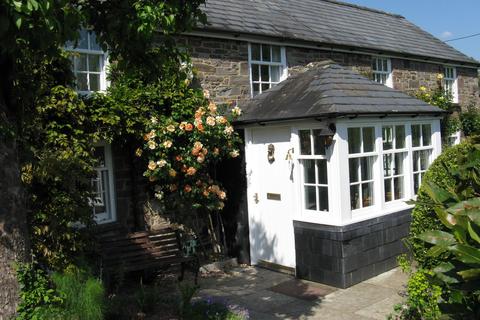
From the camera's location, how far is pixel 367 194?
26.8 ft

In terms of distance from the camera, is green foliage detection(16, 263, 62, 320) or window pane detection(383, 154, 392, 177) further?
window pane detection(383, 154, 392, 177)

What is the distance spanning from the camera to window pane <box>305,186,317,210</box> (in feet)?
26.1

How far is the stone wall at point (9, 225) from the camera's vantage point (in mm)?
3936

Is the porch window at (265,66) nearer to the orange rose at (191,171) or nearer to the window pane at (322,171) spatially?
the orange rose at (191,171)

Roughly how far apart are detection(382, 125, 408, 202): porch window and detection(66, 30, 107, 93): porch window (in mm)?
5015

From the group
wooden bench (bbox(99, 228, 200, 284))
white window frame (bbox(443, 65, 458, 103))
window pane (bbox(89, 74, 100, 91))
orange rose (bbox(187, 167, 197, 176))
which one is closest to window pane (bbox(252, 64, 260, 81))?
orange rose (bbox(187, 167, 197, 176))

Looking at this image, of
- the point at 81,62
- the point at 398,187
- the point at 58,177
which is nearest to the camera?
the point at 58,177

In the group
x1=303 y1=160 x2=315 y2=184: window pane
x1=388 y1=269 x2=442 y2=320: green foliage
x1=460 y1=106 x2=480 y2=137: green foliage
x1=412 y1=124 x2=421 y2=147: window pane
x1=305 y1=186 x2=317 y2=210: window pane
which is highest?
x1=460 y1=106 x2=480 y2=137: green foliage

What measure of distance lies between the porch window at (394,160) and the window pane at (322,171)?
3.99 feet

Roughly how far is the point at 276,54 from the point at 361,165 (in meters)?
4.19

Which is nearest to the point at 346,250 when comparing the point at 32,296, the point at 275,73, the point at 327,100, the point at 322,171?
the point at 322,171

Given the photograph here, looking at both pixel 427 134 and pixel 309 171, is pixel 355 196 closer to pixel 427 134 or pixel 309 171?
pixel 309 171

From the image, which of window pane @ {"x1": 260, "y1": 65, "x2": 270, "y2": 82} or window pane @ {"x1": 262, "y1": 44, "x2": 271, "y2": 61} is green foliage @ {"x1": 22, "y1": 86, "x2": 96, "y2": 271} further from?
window pane @ {"x1": 262, "y1": 44, "x2": 271, "y2": 61}

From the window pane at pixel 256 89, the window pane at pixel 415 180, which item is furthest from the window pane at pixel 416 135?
the window pane at pixel 256 89
